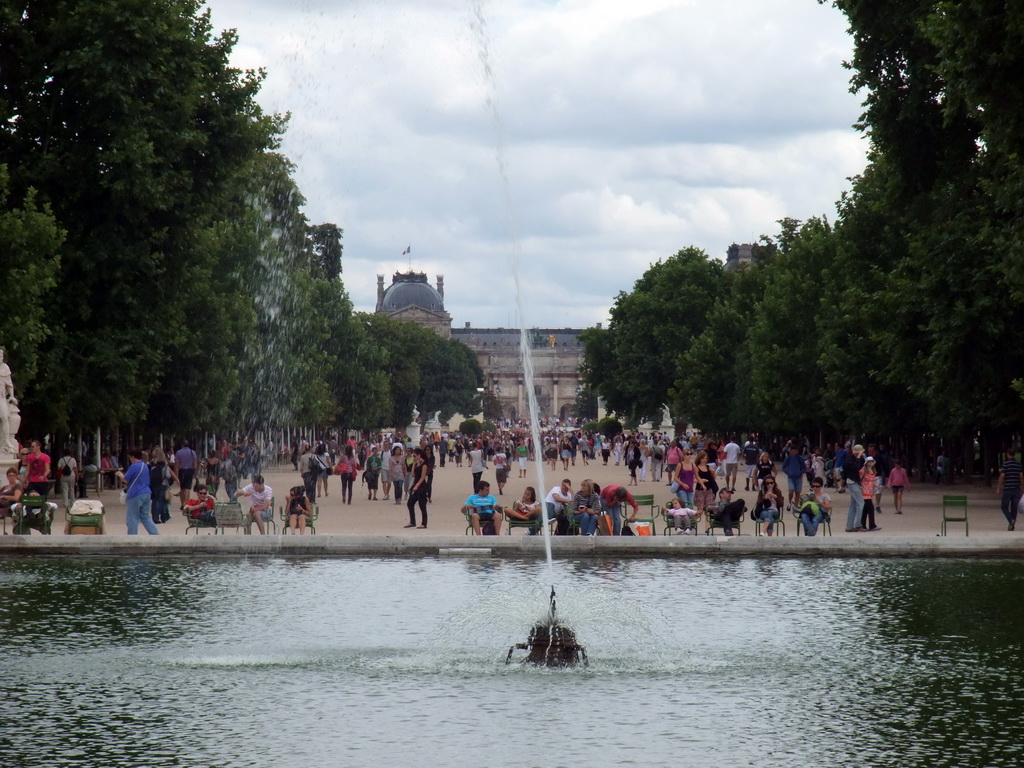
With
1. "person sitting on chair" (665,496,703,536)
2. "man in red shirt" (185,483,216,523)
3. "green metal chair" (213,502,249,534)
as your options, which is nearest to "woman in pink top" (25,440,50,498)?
"man in red shirt" (185,483,216,523)

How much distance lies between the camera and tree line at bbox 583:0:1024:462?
23.1 metres

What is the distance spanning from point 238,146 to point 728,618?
78.8 ft

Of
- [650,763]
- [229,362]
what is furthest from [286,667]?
[229,362]

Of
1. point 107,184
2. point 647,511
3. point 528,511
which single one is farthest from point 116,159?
point 647,511

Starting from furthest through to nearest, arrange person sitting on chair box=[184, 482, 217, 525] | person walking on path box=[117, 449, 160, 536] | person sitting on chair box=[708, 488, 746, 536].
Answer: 1. person sitting on chair box=[184, 482, 217, 525]
2. person walking on path box=[117, 449, 160, 536]
3. person sitting on chair box=[708, 488, 746, 536]

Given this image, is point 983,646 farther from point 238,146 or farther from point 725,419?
point 725,419

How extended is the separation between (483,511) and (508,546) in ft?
9.08

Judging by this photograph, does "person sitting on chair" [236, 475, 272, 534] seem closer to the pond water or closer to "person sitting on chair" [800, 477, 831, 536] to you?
the pond water

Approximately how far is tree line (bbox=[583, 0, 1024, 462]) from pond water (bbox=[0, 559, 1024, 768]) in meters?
7.79

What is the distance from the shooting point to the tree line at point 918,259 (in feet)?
75.8

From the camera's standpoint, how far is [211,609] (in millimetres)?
16984

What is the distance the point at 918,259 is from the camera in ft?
111

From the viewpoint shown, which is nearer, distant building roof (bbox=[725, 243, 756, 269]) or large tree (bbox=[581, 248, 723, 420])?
large tree (bbox=[581, 248, 723, 420])

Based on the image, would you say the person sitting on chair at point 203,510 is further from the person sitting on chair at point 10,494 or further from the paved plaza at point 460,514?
the person sitting on chair at point 10,494
